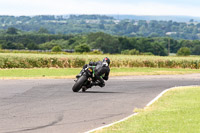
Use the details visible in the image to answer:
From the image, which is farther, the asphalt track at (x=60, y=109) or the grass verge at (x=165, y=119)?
the asphalt track at (x=60, y=109)

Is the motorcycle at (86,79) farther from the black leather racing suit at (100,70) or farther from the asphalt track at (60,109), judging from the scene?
the asphalt track at (60,109)

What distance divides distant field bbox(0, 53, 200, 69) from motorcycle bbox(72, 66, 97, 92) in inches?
893

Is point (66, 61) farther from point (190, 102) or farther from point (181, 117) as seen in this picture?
point (181, 117)

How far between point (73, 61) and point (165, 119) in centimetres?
3433

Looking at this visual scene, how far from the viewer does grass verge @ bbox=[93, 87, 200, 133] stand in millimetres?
10258

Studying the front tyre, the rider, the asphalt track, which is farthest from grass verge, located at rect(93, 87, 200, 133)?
the front tyre

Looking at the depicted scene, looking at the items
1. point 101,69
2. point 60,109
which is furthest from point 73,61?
point 60,109

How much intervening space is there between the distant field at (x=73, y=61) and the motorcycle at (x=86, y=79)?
22.7m

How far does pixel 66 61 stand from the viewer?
45.3m

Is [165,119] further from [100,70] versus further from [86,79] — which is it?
[86,79]

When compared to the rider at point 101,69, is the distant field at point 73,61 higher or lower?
lower

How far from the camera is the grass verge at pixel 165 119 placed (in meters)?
10.3

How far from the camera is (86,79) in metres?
19.0

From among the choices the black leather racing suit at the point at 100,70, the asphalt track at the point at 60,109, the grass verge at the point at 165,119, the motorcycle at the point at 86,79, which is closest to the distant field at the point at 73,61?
the asphalt track at the point at 60,109
